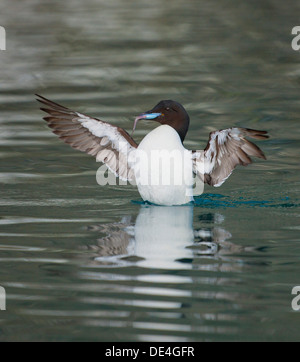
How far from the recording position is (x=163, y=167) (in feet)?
30.6

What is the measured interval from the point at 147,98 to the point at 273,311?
981 cm

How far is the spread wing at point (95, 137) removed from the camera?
32.1 feet

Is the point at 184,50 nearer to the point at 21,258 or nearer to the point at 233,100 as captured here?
the point at 233,100

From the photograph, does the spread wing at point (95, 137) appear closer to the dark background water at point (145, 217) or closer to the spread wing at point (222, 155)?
the dark background water at point (145, 217)

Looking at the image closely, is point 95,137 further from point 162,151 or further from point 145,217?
point 145,217

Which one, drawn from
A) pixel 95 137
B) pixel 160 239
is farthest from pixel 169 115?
pixel 160 239

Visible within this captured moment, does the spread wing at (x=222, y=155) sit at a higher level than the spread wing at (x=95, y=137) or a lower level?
lower

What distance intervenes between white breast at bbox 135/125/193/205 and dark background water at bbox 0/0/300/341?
0.26 meters

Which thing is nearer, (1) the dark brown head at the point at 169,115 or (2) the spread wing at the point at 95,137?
(1) the dark brown head at the point at 169,115

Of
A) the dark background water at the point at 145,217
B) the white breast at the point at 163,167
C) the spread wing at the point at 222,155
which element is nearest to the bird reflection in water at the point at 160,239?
the dark background water at the point at 145,217

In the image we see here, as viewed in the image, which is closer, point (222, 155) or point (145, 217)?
point (145, 217)

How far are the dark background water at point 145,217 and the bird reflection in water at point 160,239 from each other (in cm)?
2

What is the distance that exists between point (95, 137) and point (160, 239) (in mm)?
1968
